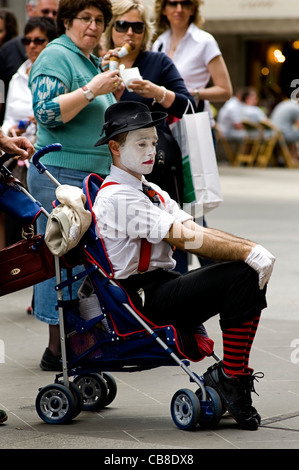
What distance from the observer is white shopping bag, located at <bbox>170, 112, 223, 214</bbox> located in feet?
19.8

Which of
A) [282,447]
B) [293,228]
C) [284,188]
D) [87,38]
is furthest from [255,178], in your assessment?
[282,447]

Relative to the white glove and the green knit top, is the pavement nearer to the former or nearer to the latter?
the white glove

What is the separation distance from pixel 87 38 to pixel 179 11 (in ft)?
5.45

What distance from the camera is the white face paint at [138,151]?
454cm

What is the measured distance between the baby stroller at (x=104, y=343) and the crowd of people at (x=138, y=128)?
0.09m

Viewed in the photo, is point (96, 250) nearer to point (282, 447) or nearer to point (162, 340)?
point (162, 340)

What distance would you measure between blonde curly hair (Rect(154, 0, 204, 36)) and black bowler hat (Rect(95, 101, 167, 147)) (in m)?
2.70

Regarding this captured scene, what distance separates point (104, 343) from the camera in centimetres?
450

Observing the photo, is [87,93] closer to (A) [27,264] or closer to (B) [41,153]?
(B) [41,153]

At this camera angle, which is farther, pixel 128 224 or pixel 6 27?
pixel 6 27

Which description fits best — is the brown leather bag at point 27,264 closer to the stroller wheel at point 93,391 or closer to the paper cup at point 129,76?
the stroller wheel at point 93,391

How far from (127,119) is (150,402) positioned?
142 cm

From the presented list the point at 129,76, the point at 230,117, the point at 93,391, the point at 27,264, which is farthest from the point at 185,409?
the point at 230,117

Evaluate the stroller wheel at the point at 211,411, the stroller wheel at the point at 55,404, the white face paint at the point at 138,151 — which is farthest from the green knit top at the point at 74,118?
the stroller wheel at the point at 211,411
